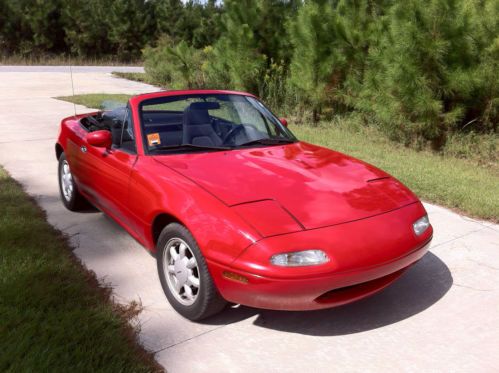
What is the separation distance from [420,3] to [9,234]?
665 centimetres

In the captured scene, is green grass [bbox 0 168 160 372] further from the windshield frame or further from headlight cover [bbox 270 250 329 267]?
the windshield frame

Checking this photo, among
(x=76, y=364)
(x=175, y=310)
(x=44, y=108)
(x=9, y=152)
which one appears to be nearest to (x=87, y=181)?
(x=175, y=310)

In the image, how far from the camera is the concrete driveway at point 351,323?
2697 mm

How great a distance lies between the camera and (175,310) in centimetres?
317

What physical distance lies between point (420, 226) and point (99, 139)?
8.11ft

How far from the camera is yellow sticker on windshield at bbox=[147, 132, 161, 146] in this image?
3.71 m

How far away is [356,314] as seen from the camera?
124 inches

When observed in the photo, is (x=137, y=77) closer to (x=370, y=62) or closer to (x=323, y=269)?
(x=370, y=62)

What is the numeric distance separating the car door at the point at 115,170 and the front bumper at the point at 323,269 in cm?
124

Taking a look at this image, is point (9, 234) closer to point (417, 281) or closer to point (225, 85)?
point (417, 281)

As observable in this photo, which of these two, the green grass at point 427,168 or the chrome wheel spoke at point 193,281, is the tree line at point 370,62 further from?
the chrome wheel spoke at point 193,281

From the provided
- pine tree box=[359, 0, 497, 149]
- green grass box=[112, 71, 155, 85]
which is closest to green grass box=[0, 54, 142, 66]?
green grass box=[112, 71, 155, 85]

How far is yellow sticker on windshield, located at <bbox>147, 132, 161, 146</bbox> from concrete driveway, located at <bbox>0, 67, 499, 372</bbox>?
0.93 metres

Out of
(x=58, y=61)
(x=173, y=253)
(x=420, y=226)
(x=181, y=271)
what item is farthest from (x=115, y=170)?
(x=58, y=61)
